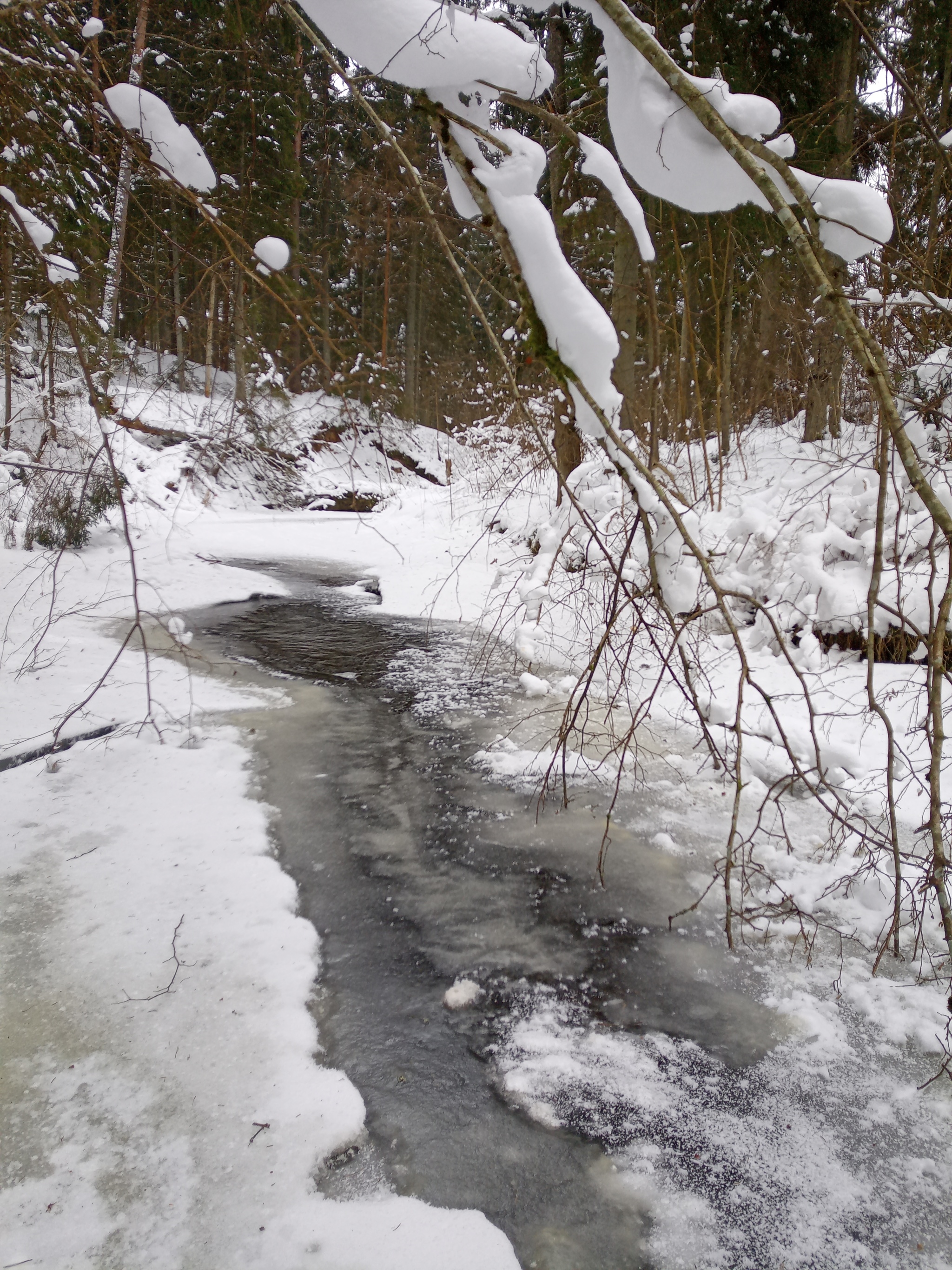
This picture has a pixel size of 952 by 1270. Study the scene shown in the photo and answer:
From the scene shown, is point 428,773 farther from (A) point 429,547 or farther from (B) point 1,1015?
(A) point 429,547

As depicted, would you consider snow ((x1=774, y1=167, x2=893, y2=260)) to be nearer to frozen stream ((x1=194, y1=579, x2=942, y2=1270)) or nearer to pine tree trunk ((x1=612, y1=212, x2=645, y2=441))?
frozen stream ((x1=194, y1=579, x2=942, y2=1270))

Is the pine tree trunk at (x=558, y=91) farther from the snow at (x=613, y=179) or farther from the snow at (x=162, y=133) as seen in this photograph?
the snow at (x=613, y=179)

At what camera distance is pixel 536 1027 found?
229 centimetres

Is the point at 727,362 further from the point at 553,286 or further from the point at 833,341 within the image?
the point at 553,286

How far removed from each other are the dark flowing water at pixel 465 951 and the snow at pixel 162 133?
267cm

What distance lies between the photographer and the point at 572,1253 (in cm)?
164

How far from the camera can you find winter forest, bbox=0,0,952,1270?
1.34 m

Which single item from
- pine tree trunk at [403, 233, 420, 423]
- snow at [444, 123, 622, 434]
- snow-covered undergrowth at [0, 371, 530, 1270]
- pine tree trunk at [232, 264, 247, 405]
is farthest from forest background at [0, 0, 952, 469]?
pine tree trunk at [403, 233, 420, 423]

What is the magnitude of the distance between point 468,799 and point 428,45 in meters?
3.20

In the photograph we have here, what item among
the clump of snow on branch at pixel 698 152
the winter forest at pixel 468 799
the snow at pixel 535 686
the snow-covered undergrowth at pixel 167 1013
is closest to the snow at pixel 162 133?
the winter forest at pixel 468 799

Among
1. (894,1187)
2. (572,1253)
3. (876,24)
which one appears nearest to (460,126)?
(572,1253)

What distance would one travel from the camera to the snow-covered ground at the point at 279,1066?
167cm

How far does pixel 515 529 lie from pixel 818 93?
19.7ft

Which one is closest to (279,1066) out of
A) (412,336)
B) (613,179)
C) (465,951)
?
(465,951)
